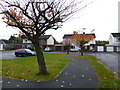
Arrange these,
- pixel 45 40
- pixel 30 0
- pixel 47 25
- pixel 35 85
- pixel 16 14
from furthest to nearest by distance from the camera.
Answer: pixel 45 40 → pixel 16 14 → pixel 47 25 → pixel 30 0 → pixel 35 85

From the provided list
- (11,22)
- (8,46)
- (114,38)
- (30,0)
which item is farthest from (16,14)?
(8,46)

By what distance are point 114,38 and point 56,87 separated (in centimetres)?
4152

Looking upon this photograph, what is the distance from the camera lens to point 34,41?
7418 millimetres

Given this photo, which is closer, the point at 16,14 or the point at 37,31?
the point at 37,31

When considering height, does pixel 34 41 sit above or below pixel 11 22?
below

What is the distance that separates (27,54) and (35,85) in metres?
16.8

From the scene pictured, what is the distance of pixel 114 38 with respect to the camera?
1647 inches

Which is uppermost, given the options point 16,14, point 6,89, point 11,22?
point 16,14

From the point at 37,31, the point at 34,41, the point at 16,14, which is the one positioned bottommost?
the point at 34,41

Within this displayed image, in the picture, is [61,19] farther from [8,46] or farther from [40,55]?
[8,46]

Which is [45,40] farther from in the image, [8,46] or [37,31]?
[37,31]

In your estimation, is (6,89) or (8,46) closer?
(6,89)

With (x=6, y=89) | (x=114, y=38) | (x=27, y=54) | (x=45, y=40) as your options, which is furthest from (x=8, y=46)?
(x=6, y=89)

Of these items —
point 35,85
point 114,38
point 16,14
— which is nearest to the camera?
point 35,85
